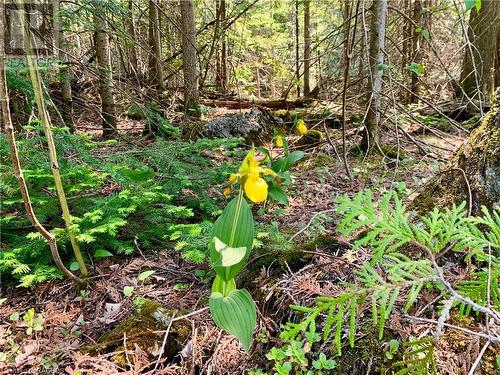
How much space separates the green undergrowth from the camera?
2.10 metres

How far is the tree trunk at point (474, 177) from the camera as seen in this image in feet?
5.08

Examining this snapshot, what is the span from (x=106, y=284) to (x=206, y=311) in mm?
737

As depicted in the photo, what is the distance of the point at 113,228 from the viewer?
209 centimetres

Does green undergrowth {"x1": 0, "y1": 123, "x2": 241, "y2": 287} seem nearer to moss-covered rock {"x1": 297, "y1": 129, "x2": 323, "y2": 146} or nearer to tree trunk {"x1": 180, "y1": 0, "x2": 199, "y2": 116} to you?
moss-covered rock {"x1": 297, "y1": 129, "x2": 323, "y2": 146}

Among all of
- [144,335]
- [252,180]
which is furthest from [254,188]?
[144,335]

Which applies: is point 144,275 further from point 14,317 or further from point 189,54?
point 189,54

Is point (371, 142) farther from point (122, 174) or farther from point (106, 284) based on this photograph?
point (106, 284)

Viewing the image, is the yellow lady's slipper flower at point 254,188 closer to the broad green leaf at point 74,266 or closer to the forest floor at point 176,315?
the forest floor at point 176,315

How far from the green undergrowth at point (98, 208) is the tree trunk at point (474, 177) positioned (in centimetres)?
136

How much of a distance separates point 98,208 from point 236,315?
1390 mm

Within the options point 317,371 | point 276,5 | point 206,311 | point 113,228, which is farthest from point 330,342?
point 276,5

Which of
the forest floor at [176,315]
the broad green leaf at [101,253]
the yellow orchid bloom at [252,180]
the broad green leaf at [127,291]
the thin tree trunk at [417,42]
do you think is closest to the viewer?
the forest floor at [176,315]

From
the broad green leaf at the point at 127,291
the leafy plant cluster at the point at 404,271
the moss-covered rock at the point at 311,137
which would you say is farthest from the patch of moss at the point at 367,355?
the moss-covered rock at the point at 311,137

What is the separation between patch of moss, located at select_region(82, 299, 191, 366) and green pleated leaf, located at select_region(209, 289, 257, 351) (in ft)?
1.06
